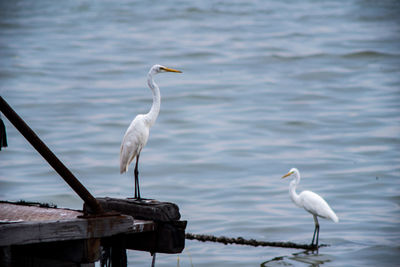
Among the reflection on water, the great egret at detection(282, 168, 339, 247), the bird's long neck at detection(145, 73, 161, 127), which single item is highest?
the bird's long neck at detection(145, 73, 161, 127)

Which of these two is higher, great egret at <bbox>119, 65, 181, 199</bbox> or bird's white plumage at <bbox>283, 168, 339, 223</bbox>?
great egret at <bbox>119, 65, 181, 199</bbox>

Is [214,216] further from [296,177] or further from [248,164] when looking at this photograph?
[248,164]

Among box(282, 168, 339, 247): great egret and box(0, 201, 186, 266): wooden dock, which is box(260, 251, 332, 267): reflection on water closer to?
box(282, 168, 339, 247): great egret

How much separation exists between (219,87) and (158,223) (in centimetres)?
1932

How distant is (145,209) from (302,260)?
5396mm

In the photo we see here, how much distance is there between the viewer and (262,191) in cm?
1447

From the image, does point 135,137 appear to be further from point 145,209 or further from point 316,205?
point 316,205

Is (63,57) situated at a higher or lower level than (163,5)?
lower

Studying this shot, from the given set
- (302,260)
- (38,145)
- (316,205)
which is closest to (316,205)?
(316,205)

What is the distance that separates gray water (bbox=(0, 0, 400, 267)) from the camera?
1259 centimetres

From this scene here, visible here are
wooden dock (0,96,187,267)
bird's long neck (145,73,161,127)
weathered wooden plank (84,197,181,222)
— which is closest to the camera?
wooden dock (0,96,187,267)

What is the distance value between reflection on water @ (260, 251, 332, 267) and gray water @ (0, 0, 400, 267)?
30mm

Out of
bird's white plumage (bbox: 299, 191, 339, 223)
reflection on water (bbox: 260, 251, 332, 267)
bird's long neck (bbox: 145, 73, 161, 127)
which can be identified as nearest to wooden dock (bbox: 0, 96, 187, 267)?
bird's long neck (bbox: 145, 73, 161, 127)

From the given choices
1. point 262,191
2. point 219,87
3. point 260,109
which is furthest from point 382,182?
point 219,87
